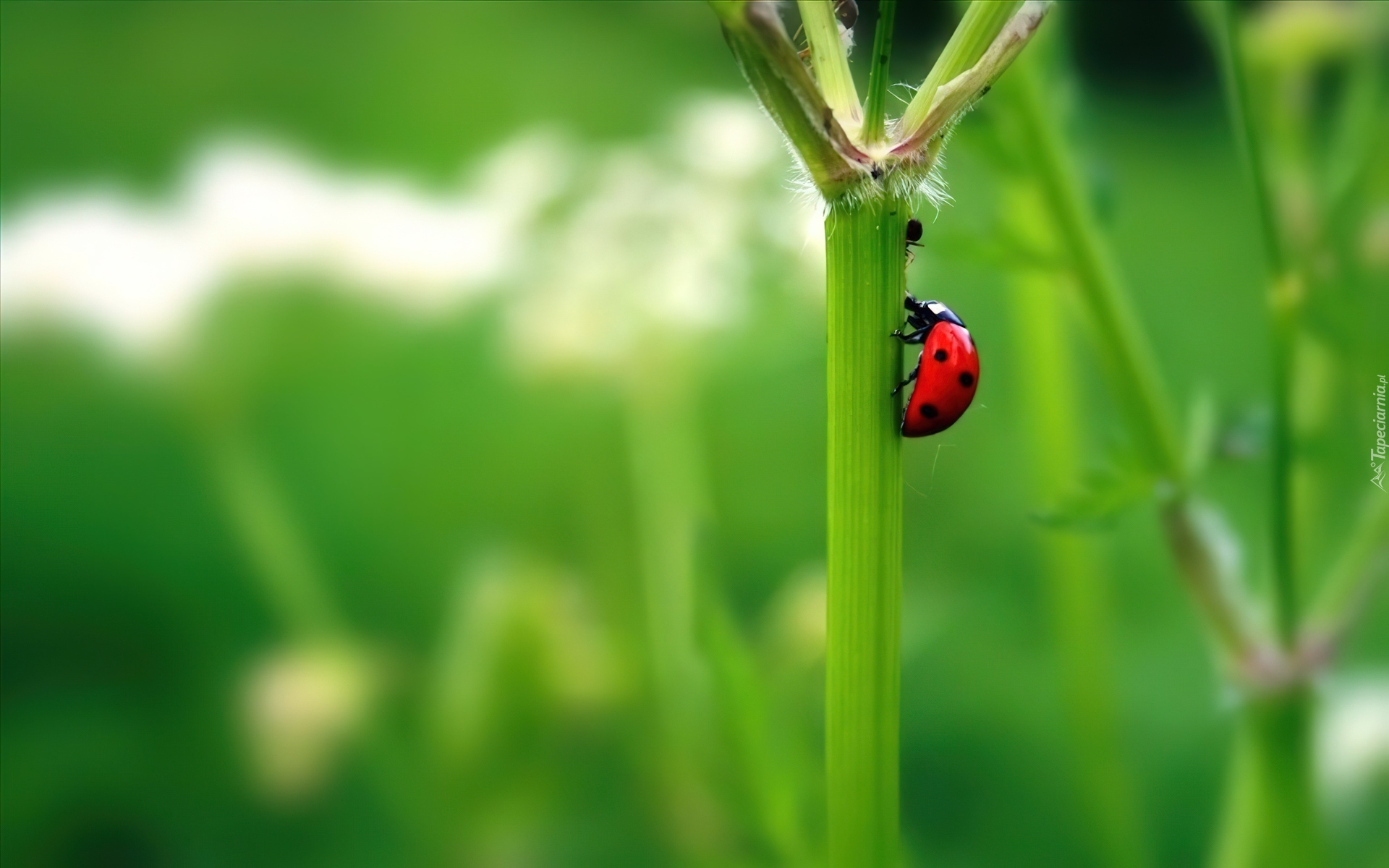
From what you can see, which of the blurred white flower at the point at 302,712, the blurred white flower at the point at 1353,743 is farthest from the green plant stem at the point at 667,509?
the blurred white flower at the point at 1353,743

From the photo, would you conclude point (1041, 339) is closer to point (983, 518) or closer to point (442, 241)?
point (442, 241)

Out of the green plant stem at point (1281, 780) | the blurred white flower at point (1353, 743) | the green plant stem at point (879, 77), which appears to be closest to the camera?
the green plant stem at point (879, 77)

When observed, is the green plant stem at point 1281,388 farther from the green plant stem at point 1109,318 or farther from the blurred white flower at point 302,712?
the blurred white flower at point 302,712

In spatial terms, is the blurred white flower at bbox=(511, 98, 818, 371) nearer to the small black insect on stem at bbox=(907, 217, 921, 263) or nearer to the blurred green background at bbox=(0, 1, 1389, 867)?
the blurred green background at bbox=(0, 1, 1389, 867)

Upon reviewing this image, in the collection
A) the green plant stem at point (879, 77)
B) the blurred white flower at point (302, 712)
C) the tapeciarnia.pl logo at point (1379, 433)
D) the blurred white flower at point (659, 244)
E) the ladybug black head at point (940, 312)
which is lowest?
the blurred white flower at point (302, 712)

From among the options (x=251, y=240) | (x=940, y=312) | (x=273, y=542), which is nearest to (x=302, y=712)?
(x=273, y=542)

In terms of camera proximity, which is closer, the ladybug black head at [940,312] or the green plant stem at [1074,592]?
the ladybug black head at [940,312]

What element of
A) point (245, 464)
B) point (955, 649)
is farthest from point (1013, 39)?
point (955, 649)
